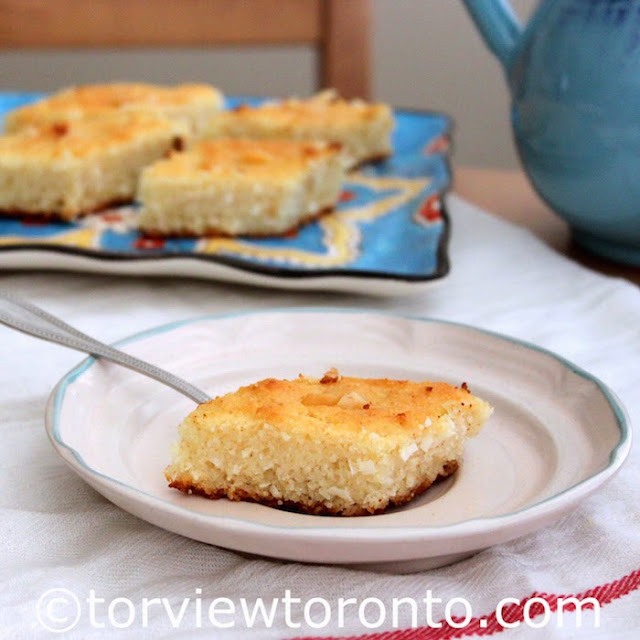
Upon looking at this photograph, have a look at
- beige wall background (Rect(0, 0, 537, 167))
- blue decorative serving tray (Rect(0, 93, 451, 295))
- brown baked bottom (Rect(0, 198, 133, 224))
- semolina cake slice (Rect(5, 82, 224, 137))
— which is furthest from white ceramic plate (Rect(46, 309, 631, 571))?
beige wall background (Rect(0, 0, 537, 167))

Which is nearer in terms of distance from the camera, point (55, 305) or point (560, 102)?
point (55, 305)

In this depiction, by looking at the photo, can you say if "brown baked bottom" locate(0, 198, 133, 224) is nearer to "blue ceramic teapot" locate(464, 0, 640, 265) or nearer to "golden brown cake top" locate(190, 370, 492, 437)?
"blue ceramic teapot" locate(464, 0, 640, 265)

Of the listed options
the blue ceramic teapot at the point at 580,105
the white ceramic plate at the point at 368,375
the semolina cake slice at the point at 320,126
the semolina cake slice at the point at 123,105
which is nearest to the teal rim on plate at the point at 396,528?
the white ceramic plate at the point at 368,375

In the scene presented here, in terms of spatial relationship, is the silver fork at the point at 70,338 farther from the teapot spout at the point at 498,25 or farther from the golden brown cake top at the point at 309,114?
the golden brown cake top at the point at 309,114

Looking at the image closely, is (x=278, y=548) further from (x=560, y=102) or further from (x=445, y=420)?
(x=560, y=102)

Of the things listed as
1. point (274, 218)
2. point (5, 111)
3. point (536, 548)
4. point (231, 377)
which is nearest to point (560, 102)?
point (274, 218)

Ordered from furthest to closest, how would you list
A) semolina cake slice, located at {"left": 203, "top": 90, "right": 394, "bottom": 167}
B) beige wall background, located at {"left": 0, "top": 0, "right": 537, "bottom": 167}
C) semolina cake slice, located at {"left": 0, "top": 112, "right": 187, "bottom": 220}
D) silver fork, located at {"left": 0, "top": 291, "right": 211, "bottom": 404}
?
beige wall background, located at {"left": 0, "top": 0, "right": 537, "bottom": 167}
semolina cake slice, located at {"left": 203, "top": 90, "right": 394, "bottom": 167}
semolina cake slice, located at {"left": 0, "top": 112, "right": 187, "bottom": 220}
silver fork, located at {"left": 0, "top": 291, "right": 211, "bottom": 404}
